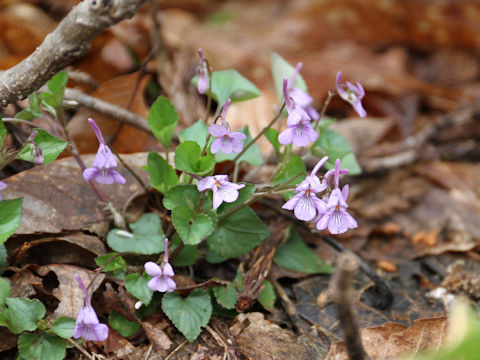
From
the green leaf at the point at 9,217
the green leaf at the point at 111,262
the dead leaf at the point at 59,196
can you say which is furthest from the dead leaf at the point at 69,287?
the green leaf at the point at 9,217

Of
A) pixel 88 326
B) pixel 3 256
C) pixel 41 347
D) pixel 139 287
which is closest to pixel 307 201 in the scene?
pixel 139 287

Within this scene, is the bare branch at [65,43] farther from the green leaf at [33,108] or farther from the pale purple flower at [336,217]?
the pale purple flower at [336,217]

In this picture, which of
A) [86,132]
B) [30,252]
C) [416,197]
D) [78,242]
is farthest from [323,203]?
[416,197]

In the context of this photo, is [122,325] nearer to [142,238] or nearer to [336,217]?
[142,238]

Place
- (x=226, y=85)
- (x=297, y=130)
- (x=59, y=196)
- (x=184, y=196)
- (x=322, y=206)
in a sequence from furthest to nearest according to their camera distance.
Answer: (x=226, y=85)
(x=59, y=196)
(x=184, y=196)
(x=297, y=130)
(x=322, y=206)

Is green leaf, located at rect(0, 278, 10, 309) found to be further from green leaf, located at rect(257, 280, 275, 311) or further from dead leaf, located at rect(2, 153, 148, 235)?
green leaf, located at rect(257, 280, 275, 311)

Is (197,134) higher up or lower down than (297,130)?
lower down
